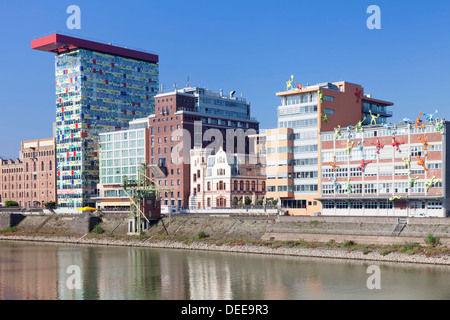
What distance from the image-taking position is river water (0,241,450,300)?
215 feet

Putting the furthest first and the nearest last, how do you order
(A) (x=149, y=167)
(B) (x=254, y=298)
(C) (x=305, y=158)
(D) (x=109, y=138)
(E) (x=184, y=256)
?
1. (D) (x=109, y=138)
2. (A) (x=149, y=167)
3. (C) (x=305, y=158)
4. (E) (x=184, y=256)
5. (B) (x=254, y=298)

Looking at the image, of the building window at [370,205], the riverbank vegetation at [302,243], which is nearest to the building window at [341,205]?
the building window at [370,205]

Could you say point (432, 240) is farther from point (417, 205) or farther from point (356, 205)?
point (356, 205)

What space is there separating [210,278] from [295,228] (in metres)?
33.0

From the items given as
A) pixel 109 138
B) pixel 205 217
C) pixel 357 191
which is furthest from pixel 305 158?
pixel 109 138

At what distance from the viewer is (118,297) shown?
65.8m

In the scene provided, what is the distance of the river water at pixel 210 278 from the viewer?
6556 cm

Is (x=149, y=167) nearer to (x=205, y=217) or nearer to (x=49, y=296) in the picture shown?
(x=205, y=217)

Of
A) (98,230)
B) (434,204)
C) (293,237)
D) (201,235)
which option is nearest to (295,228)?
(293,237)

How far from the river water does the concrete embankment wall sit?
27.2 ft

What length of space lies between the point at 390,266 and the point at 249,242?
98.0 feet

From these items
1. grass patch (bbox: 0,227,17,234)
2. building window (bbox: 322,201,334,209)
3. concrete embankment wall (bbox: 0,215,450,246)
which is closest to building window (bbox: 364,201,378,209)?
building window (bbox: 322,201,334,209)

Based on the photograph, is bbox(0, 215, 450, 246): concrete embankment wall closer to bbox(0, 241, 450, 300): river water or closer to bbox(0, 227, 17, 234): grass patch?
bbox(0, 241, 450, 300): river water

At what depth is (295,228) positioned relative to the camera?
106m
